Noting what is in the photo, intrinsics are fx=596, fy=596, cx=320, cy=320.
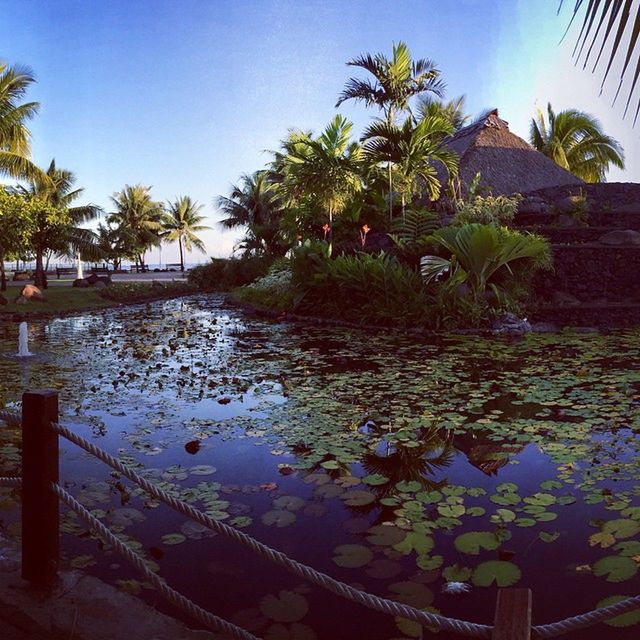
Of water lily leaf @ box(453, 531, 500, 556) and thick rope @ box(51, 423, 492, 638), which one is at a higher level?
thick rope @ box(51, 423, 492, 638)

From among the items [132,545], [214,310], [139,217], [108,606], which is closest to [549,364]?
[132,545]

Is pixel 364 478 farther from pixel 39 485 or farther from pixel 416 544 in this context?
pixel 39 485

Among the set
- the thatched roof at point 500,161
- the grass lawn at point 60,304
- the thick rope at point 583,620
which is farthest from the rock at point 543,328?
the grass lawn at point 60,304

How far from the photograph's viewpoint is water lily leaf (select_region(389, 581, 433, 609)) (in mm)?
2678

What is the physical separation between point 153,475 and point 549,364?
258 inches

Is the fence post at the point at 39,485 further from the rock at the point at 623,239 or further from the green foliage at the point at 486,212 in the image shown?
the rock at the point at 623,239

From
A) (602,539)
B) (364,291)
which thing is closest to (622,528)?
(602,539)

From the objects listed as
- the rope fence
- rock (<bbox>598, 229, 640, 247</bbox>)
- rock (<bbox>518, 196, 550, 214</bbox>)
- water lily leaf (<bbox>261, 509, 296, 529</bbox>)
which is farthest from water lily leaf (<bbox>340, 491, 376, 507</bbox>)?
rock (<bbox>518, 196, 550, 214</bbox>)

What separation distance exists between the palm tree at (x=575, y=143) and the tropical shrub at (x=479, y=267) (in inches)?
872

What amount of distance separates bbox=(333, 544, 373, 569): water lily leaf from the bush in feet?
92.0

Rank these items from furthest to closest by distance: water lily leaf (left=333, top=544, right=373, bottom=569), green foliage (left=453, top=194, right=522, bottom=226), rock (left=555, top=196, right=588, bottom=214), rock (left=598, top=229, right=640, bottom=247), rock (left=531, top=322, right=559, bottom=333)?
rock (left=555, top=196, right=588, bottom=214)
green foliage (left=453, top=194, right=522, bottom=226)
rock (left=598, top=229, right=640, bottom=247)
rock (left=531, top=322, right=559, bottom=333)
water lily leaf (left=333, top=544, right=373, bottom=569)

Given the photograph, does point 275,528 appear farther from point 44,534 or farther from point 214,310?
point 214,310

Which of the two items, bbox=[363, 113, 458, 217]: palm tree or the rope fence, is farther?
bbox=[363, 113, 458, 217]: palm tree

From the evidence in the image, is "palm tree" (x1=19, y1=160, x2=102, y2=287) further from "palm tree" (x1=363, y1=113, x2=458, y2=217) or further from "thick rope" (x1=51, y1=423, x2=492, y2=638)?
"thick rope" (x1=51, y1=423, x2=492, y2=638)
